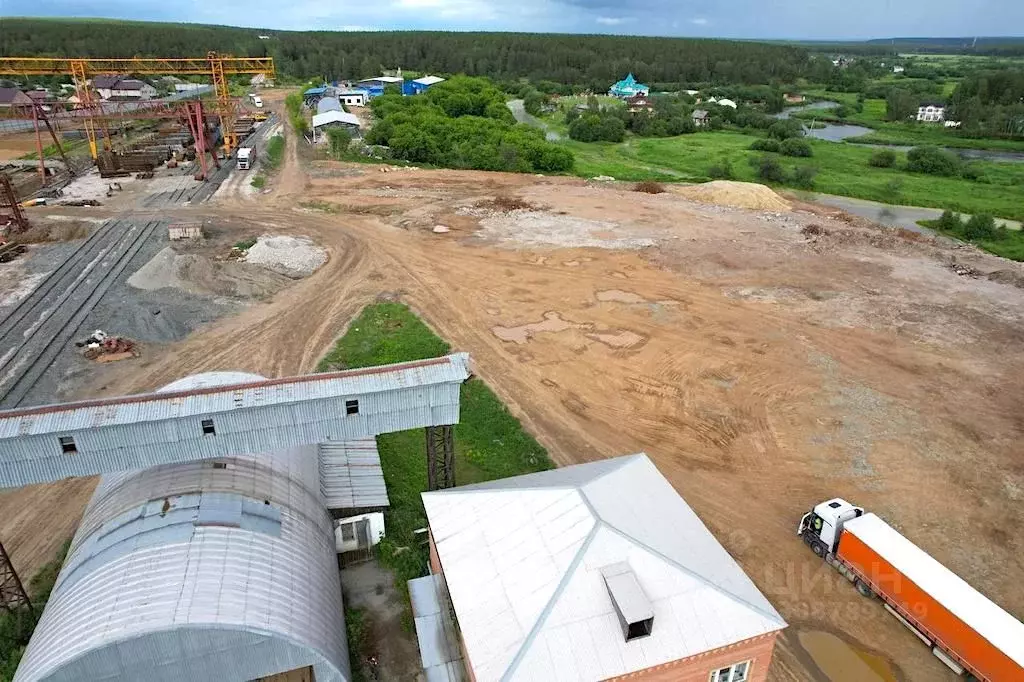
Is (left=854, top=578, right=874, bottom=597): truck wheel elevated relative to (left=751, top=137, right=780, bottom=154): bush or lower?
lower

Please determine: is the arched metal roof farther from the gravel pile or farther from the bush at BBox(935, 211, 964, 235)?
the bush at BBox(935, 211, 964, 235)

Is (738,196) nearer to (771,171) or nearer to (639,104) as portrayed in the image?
(771,171)

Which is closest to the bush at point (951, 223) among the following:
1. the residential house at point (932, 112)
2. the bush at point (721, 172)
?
the bush at point (721, 172)

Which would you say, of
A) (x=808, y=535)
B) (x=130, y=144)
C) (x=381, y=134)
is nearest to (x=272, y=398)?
(x=808, y=535)

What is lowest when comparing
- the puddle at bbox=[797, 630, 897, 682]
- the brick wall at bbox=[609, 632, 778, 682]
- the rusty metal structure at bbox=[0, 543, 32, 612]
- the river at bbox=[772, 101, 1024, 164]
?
the puddle at bbox=[797, 630, 897, 682]

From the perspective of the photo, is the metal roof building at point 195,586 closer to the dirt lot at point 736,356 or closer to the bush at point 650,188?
the dirt lot at point 736,356

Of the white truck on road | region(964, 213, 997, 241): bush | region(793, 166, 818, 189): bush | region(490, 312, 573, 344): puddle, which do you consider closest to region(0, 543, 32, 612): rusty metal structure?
region(490, 312, 573, 344): puddle
